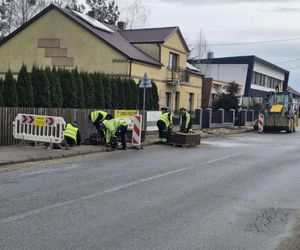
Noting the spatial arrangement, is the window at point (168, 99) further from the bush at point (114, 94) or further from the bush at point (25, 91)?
the bush at point (25, 91)

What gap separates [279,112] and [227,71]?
37928 mm

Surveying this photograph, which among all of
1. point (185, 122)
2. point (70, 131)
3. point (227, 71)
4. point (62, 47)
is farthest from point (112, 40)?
point (227, 71)

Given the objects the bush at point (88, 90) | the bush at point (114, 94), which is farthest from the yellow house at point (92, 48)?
the bush at point (88, 90)

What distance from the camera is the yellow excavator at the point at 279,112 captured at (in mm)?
34438

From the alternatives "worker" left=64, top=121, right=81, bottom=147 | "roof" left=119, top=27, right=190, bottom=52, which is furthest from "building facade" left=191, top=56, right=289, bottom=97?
"worker" left=64, top=121, right=81, bottom=147

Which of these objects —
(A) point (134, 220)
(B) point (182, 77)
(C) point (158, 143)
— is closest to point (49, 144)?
(C) point (158, 143)

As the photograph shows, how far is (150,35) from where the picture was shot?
4081cm

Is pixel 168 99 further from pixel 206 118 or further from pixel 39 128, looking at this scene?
pixel 39 128

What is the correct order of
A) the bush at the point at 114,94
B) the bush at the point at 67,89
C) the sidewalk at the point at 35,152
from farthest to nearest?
the bush at the point at 114,94, the bush at the point at 67,89, the sidewalk at the point at 35,152

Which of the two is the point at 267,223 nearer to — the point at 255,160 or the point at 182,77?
the point at 255,160

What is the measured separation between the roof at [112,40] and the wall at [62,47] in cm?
31

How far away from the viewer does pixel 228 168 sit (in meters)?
13.7

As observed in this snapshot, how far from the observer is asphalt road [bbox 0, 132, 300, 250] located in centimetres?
637

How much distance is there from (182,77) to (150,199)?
35.3 m
